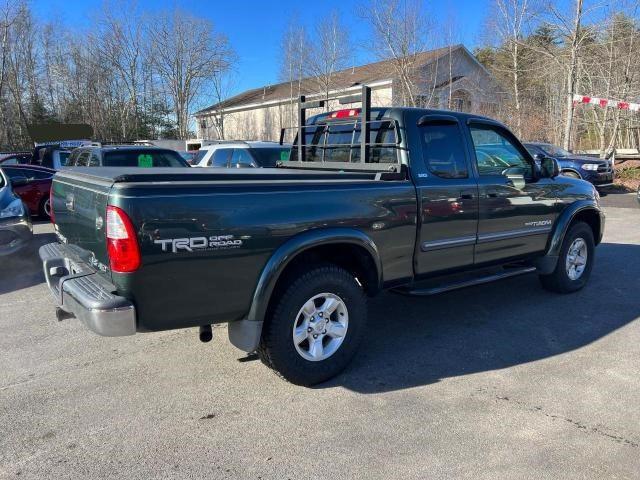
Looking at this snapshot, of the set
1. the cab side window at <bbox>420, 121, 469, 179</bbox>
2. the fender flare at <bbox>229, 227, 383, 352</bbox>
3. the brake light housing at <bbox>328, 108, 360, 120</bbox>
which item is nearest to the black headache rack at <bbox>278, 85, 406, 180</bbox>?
the brake light housing at <bbox>328, 108, 360, 120</bbox>

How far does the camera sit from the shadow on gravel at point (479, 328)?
3.84 m

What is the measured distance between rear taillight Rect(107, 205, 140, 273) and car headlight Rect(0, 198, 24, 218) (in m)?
4.47

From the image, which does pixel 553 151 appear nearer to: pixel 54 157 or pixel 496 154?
pixel 496 154

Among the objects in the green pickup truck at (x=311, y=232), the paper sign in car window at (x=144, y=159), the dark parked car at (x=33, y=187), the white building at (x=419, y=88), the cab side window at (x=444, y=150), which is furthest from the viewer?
the white building at (x=419, y=88)

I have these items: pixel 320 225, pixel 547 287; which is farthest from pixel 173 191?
pixel 547 287

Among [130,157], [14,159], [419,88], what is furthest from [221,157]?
[419,88]

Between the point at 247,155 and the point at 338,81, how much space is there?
1981 cm

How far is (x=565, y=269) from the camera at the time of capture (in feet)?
18.1

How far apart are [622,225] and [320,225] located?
983cm

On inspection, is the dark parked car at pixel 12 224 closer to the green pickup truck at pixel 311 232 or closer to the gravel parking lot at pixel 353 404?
the gravel parking lot at pixel 353 404

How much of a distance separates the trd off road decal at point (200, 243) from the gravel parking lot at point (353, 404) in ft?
3.63

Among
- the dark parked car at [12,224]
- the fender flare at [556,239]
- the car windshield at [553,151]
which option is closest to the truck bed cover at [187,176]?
the fender flare at [556,239]

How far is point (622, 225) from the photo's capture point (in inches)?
423

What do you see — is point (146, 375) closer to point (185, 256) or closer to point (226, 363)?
point (226, 363)
